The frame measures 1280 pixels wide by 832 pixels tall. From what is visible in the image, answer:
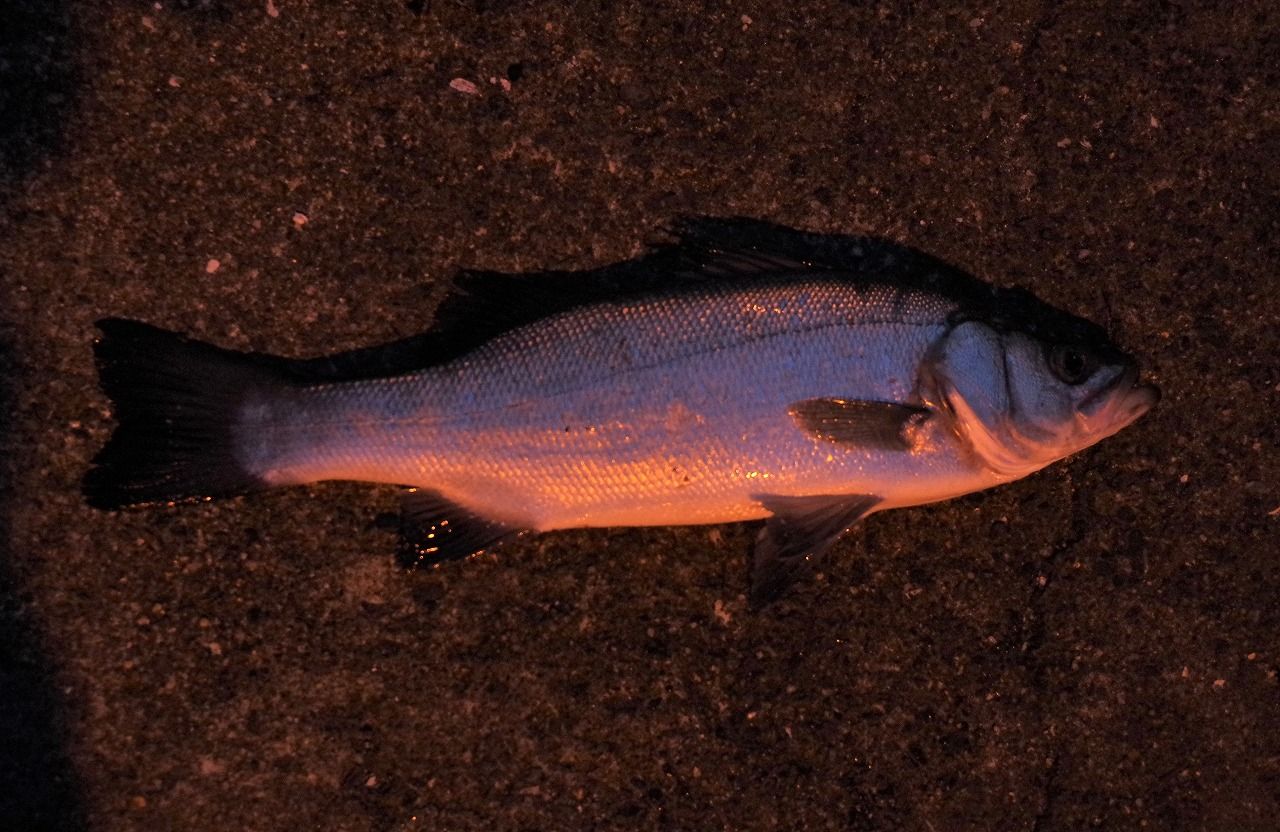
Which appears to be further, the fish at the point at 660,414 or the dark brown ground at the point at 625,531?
the dark brown ground at the point at 625,531

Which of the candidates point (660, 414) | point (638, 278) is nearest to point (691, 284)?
point (638, 278)

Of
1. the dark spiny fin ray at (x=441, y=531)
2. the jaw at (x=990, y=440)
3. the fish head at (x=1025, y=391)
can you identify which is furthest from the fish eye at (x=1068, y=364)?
the dark spiny fin ray at (x=441, y=531)

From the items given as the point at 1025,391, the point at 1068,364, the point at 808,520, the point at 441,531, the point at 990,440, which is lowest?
the point at 441,531

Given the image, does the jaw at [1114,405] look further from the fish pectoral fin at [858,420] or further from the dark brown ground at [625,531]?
the fish pectoral fin at [858,420]

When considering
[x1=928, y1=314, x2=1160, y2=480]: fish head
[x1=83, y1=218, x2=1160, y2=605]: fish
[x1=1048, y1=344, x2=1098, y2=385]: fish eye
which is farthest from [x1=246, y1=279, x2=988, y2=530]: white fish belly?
[x1=1048, y1=344, x2=1098, y2=385]: fish eye

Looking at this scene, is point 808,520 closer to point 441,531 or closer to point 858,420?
point 858,420

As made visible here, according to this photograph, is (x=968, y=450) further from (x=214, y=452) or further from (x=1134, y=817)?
(x=214, y=452)

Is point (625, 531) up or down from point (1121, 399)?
down
